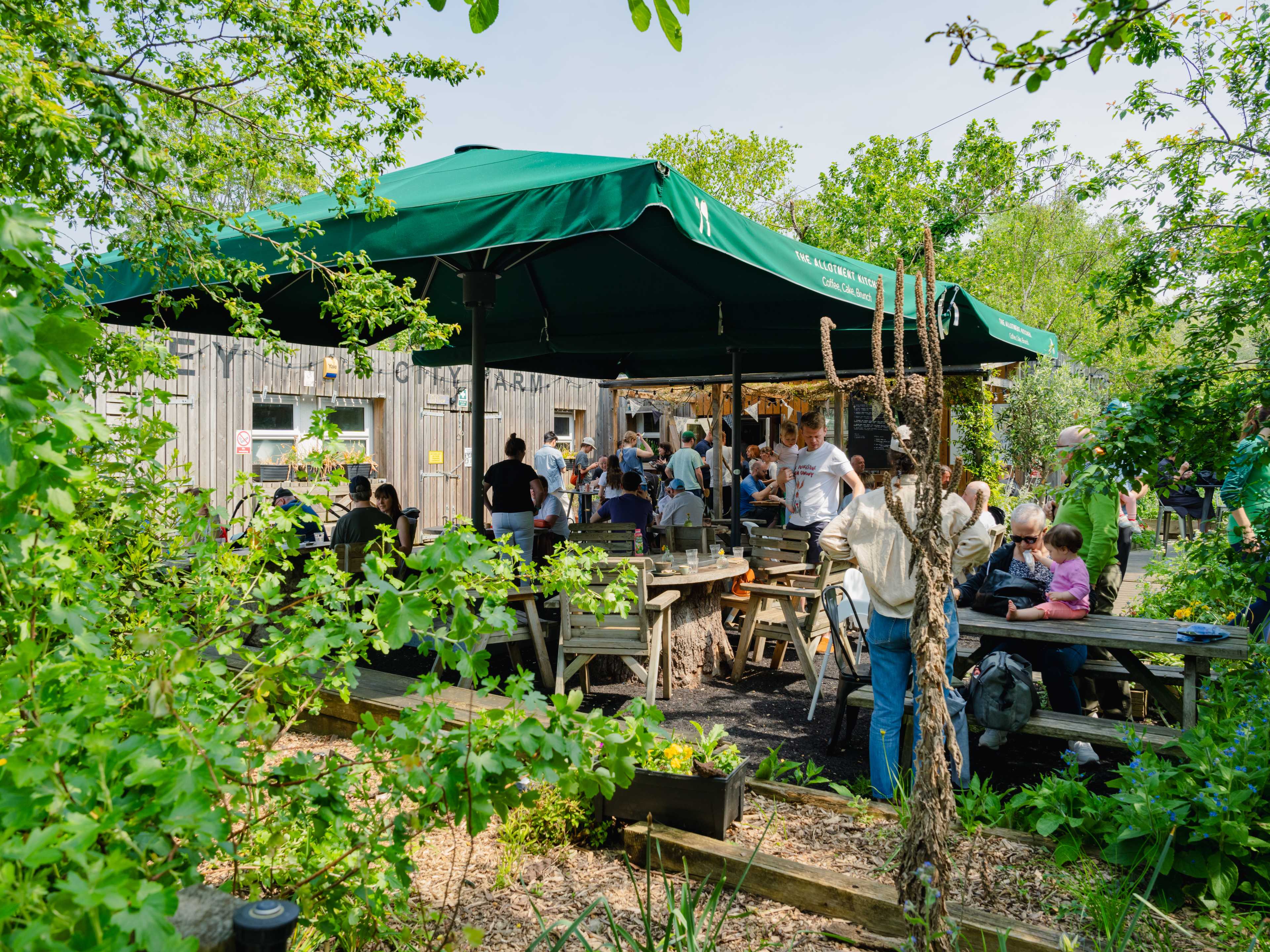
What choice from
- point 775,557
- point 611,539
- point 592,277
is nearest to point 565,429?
point 592,277

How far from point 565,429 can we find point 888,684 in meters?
14.9

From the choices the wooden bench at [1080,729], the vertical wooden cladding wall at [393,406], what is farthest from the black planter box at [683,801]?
the vertical wooden cladding wall at [393,406]

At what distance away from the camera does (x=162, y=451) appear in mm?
10211

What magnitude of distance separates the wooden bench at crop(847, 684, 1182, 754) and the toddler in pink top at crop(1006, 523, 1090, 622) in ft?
1.53

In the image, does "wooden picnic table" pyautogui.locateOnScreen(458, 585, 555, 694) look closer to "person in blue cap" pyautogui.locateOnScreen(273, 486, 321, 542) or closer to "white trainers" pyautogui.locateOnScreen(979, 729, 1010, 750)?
"person in blue cap" pyautogui.locateOnScreen(273, 486, 321, 542)

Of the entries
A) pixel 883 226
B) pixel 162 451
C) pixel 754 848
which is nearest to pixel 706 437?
pixel 883 226

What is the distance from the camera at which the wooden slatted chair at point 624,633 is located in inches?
185

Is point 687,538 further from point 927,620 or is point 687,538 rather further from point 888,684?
point 927,620

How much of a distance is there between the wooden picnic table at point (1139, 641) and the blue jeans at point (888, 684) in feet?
1.53

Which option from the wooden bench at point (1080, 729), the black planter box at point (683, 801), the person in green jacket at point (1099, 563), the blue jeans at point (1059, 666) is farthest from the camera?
the person in green jacket at point (1099, 563)

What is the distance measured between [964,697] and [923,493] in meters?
2.45

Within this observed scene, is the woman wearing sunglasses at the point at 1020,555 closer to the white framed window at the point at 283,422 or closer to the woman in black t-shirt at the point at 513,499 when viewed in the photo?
the woman in black t-shirt at the point at 513,499

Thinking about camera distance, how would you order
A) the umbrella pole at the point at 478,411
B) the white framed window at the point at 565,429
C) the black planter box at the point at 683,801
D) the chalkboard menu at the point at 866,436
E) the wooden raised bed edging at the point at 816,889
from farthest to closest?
1. the white framed window at the point at 565,429
2. the chalkboard menu at the point at 866,436
3. the umbrella pole at the point at 478,411
4. the black planter box at the point at 683,801
5. the wooden raised bed edging at the point at 816,889

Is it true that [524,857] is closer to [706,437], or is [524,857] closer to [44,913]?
[44,913]
